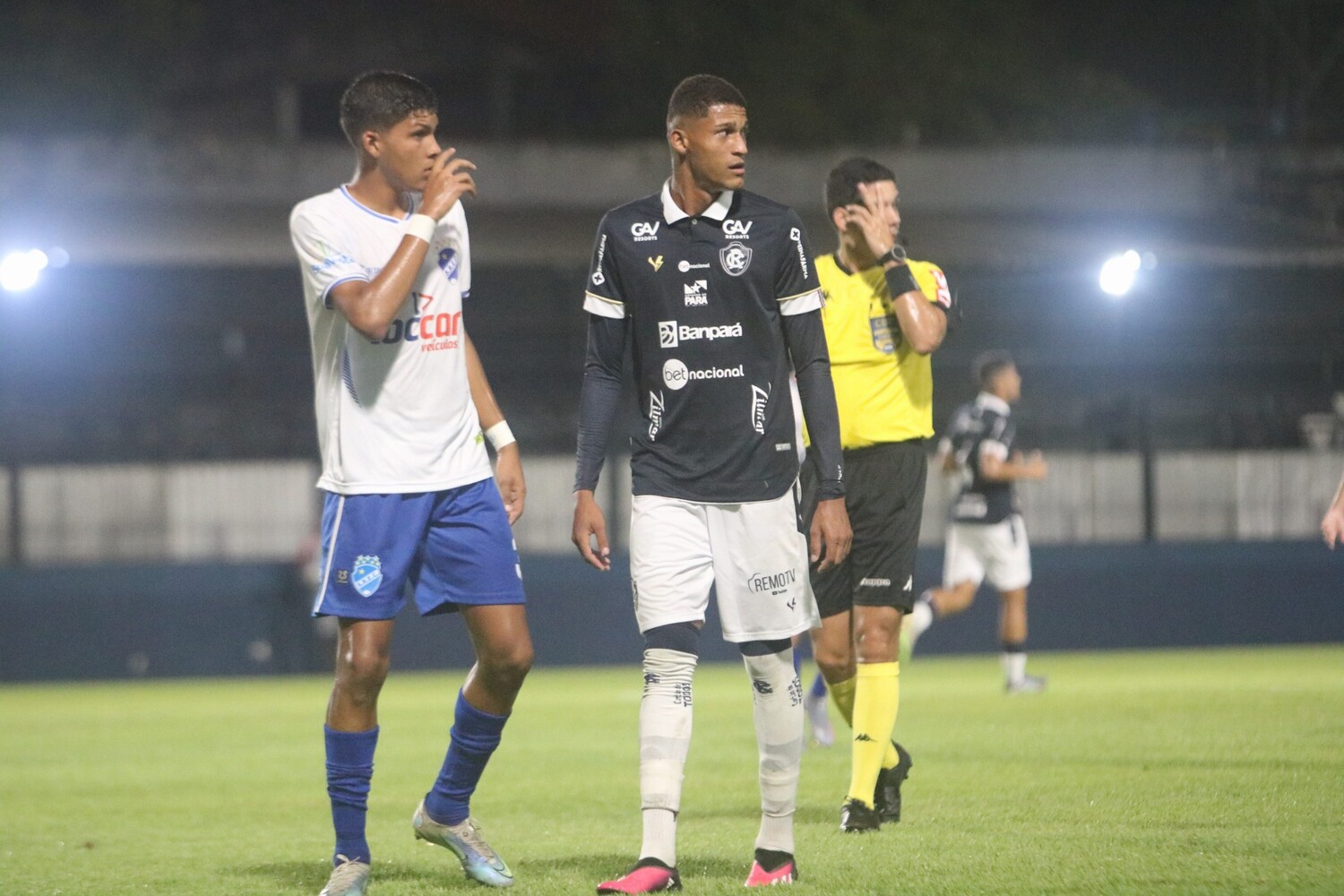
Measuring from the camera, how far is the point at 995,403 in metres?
14.9

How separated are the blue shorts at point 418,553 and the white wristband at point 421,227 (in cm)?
79

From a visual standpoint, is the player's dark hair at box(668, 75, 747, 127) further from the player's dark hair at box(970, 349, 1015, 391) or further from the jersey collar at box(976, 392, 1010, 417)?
the player's dark hair at box(970, 349, 1015, 391)

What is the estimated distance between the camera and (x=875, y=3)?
35.2 metres

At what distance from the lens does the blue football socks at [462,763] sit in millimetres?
6051

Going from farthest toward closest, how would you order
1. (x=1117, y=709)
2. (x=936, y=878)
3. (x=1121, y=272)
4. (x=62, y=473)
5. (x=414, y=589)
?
(x=62, y=473)
(x=1121, y=272)
(x=1117, y=709)
(x=414, y=589)
(x=936, y=878)

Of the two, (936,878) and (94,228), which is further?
(94,228)

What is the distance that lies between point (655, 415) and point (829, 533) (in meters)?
0.64

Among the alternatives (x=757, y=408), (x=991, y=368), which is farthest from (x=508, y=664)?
(x=991, y=368)

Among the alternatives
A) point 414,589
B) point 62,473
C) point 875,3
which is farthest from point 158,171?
point 414,589

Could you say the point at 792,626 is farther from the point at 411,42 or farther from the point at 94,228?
the point at 411,42

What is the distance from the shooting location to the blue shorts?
225 inches

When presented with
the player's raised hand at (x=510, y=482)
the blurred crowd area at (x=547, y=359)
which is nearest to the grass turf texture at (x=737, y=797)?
the player's raised hand at (x=510, y=482)

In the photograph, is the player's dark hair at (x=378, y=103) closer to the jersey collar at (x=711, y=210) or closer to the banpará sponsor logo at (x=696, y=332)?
the jersey collar at (x=711, y=210)

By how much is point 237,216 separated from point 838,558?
21.0m
